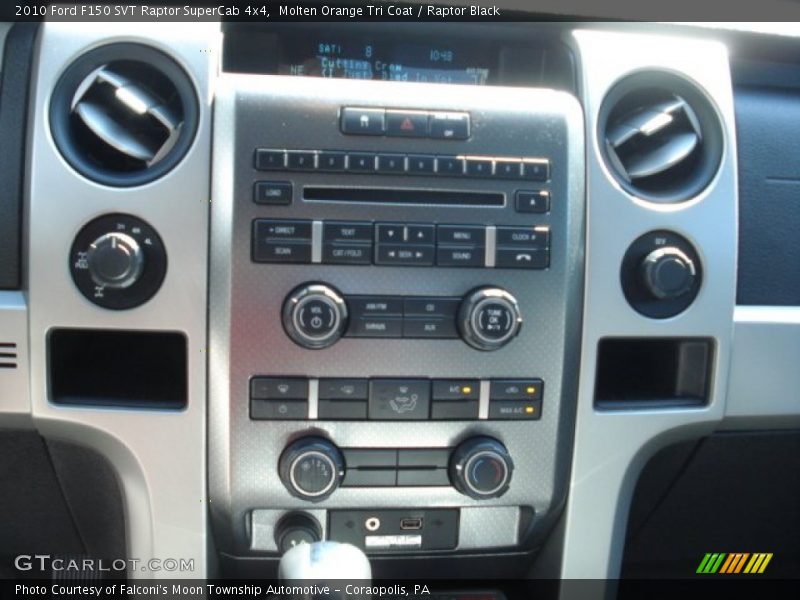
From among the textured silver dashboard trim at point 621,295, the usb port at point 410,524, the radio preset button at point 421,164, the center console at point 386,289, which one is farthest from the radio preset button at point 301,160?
the usb port at point 410,524

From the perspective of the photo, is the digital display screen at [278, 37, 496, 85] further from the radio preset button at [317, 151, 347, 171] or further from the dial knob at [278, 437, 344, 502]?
the dial knob at [278, 437, 344, 502]

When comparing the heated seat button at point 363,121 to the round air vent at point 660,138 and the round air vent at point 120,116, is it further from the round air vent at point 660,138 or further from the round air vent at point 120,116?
the round air vent at point 660,138

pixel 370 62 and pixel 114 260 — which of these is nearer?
pixel 114 260

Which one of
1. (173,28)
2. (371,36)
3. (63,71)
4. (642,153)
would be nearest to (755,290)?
(642,153)

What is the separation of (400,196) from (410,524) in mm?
438

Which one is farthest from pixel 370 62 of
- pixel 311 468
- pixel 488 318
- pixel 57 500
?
pixel 57 500

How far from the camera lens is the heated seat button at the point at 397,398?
1.00 m

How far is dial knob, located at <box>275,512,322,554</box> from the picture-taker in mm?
1055

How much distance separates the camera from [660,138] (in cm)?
110

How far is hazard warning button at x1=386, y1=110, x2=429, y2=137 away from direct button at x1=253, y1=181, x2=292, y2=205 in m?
0.14

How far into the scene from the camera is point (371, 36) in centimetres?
112

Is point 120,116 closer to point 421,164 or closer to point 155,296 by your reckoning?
point 155,296

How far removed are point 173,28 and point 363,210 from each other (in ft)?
1.09

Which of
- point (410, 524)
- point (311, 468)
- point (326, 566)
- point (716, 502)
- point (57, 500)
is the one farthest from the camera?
point (716, 502)
